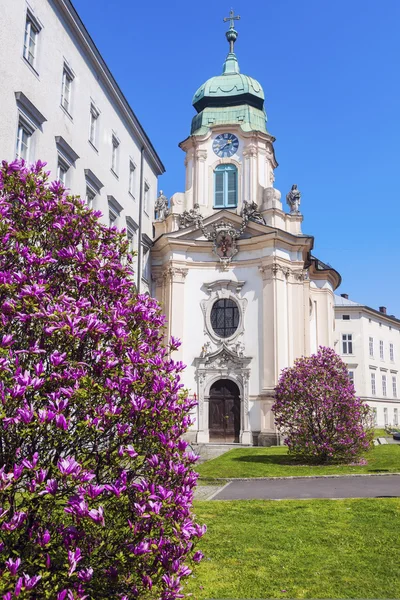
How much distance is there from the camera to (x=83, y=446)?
5.27 m

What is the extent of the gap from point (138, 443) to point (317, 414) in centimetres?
1710

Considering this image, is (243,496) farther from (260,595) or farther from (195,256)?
(195,256)

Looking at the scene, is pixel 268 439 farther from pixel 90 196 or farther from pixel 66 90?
pixel 66 90

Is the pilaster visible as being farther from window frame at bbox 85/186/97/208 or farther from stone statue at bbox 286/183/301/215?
window frame at bbox 85/186/97/208

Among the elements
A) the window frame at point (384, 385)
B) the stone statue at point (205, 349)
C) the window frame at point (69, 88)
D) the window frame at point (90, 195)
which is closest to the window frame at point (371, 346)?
the window frame at point (384, 385)

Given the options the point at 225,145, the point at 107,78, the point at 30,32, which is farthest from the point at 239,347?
the point at 30,32

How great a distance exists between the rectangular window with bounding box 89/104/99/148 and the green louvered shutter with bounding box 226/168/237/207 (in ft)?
46.5

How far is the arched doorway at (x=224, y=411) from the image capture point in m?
31.0

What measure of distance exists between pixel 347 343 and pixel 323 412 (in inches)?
1371

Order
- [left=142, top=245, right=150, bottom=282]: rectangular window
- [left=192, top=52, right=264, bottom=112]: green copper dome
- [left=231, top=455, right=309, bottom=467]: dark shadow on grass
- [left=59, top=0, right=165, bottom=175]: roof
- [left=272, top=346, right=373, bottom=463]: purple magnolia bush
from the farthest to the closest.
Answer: [left=192, top=52, right=264, bottom=112]: green copper dome < [left=142, top=245, right=150, bottom=282]: rectangular window < [left=231, top=455, right=309, bottom=467]: dark shadow on grass < [left=272, top=346, right=373, bottom=463]: purple magnolia bush < [left=59, top=0, right=165, bottom=175]: roof

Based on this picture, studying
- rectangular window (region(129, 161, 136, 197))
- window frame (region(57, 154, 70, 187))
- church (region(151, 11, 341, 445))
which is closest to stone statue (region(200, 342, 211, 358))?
church (region(151, 11, 341, 445))

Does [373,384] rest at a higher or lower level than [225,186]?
lower

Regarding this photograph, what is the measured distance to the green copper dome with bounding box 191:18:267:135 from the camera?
118 ft

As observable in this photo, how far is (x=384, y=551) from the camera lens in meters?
8.38
